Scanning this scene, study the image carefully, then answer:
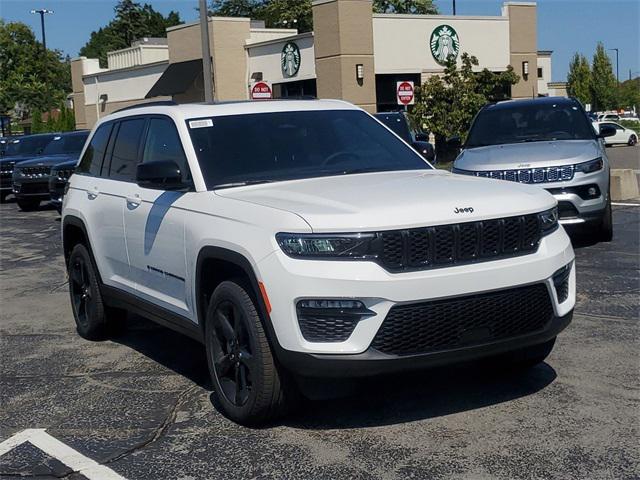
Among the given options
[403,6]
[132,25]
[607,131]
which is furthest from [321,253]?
[132,25]

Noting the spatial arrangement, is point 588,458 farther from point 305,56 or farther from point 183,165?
point 305,56

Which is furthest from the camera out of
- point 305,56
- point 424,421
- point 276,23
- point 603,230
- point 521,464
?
point 276,23

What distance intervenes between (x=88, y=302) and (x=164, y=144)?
1836 mm

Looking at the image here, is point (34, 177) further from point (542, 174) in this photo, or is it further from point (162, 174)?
point (162, 174)

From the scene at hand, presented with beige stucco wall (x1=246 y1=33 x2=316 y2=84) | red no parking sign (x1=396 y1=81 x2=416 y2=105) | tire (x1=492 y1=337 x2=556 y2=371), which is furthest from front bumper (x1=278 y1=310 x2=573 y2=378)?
beige stucco wall (x1=246 y1=33 x2=316 y2=84)

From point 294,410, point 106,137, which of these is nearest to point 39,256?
point 106,137

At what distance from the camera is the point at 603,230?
11172 millimetres

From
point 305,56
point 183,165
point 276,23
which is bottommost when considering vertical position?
point 183,165

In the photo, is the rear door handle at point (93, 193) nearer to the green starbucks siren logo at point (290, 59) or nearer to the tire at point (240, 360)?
the tire at point (240, 360)

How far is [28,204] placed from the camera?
2216 centimetres

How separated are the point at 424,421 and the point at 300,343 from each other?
0.95m

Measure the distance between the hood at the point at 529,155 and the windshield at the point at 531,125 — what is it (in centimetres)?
28

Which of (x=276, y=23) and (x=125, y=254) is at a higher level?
(x=276, y=23)

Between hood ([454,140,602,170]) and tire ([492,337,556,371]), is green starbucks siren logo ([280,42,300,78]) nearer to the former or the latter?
hood ([454,140,602,170])
